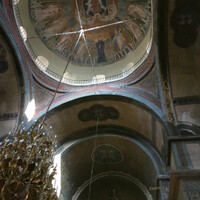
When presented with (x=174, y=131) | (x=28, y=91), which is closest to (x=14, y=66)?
(x=28, y=91)

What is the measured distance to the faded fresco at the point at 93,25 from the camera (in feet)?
34.6

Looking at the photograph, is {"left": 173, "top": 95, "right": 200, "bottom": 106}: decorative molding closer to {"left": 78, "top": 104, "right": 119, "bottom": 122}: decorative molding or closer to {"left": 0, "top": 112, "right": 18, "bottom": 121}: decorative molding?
{"left": 78, "top": 104, "right": 119, "bottom": 122}: decorative molding

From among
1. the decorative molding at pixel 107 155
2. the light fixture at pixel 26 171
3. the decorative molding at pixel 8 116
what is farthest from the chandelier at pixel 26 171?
the decorative molding at pixel 107 155

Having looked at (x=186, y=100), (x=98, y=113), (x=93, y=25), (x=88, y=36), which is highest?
(x=93, y=25)

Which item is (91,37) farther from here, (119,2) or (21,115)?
(21,115)

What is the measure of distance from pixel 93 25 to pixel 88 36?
22.4 inches

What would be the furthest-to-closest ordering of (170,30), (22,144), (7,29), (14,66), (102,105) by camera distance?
1. (102,105)
2. (14,66)
3. (7,29)
4. (170,30)
5. (22,144)

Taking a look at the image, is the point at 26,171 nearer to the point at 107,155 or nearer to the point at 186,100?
the point at 186,100

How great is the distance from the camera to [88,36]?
1157 centimetres

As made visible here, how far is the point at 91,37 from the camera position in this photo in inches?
457

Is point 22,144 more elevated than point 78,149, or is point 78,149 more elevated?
point 78,149

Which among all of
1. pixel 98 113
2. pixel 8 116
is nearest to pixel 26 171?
pixel 8 116

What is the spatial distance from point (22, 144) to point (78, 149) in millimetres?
4959

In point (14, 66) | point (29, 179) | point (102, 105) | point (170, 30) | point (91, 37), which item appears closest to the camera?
point (29, 179)
